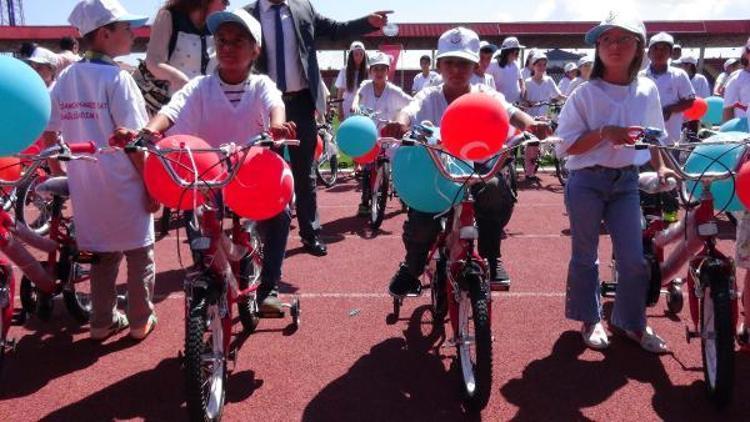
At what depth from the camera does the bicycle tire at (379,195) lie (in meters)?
7.88

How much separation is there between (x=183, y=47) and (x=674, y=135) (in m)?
5.65

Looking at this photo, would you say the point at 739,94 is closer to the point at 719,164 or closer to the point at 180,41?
the point at 719,164

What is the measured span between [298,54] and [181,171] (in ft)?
9.57

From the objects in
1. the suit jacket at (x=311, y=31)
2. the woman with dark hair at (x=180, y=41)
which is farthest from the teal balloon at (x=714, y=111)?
the woman with dark hair at (x=180, y=41)

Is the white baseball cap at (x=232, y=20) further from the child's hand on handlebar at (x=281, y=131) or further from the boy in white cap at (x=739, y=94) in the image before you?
the boy in white cap at (x=739, y=94)

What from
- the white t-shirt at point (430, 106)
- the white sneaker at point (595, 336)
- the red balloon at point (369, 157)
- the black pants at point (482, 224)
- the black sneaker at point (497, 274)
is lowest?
the white sneaker at point (595, 336)

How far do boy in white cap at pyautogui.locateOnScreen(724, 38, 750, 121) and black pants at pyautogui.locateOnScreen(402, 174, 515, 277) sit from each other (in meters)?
4.14

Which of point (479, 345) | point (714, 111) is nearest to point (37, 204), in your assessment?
point (479, 345)

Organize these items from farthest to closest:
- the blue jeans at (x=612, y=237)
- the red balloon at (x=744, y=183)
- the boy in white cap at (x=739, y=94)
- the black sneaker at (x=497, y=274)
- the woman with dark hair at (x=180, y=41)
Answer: the boy in white cap at (x=739, y=94) < the woman with dark hair at (x=180, y=41) < the black sneaker at (x=497, y=274) < the blue jeans at (x=612, y=237) < the red balloon at (x=744, y=183)

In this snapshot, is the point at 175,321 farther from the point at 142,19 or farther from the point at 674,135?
the point at 674,135

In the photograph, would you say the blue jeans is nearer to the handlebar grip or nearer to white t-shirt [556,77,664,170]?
white t-shirt [556,77,664,170]

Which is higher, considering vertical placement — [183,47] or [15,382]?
[183,47]

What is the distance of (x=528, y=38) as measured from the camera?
31688 millimetres

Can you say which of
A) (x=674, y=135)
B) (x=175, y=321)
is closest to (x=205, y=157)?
(x=175, y=321)
